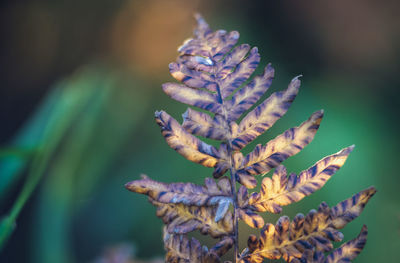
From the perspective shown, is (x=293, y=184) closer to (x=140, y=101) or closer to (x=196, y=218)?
(x=196, y=218)

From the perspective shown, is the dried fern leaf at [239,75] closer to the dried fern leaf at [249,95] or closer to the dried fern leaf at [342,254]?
the dried fern leaf at [249,95]

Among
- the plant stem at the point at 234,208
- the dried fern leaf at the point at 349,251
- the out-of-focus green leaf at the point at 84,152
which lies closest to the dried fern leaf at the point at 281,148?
the plant stem at the point at 234,208

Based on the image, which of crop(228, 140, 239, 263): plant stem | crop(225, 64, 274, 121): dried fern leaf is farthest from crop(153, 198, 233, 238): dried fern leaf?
crop(225, 64, 274, 121): dried fern leaf

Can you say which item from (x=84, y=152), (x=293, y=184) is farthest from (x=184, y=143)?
(x=84, y=152)

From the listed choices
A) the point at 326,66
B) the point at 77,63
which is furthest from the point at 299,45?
the point at 77,63

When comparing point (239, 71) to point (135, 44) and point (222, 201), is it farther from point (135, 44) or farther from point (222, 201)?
point (135, 44)

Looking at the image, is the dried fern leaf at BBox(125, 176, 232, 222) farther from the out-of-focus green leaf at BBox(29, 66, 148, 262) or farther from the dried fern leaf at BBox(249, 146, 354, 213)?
the out-of-focus green leaf at BBox(29, 66, 148, 262)
